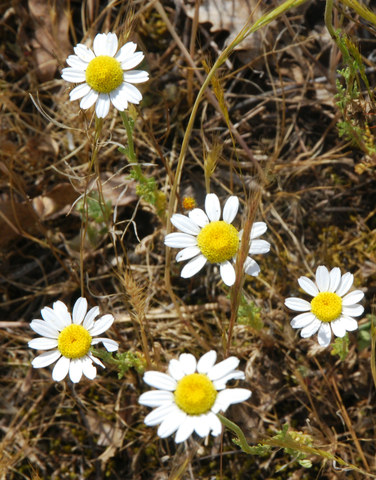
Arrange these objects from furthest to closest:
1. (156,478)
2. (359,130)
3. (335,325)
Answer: (156,478), (359,130), (335,325)

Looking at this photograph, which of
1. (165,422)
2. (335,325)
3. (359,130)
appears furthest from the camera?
(359,130)

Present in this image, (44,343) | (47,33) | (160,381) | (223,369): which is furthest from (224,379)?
(47,33)

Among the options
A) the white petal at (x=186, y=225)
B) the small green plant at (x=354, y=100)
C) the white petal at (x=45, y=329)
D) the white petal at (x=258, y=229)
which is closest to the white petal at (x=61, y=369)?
the white petal at (x=45, y=329)

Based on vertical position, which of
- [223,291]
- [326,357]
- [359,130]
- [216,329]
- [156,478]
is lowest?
[156,478]

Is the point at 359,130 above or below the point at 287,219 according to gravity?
above

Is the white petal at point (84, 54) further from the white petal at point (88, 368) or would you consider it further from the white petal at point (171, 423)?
the white petal at point (171, 423)

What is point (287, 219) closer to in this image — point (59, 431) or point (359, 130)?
point (359, 130)

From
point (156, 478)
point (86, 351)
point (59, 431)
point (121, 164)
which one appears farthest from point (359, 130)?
point (59, 431)
